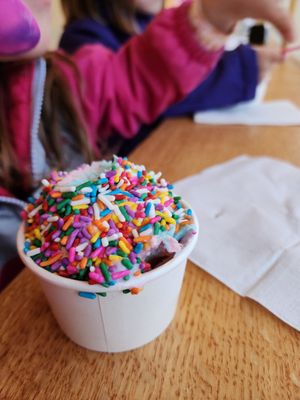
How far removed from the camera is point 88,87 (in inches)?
24.6

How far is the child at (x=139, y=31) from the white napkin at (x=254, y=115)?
2cm

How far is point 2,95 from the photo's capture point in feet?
1.79

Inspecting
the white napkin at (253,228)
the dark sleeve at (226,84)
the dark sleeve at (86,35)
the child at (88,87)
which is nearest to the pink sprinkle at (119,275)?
the white napkin at (253,228)

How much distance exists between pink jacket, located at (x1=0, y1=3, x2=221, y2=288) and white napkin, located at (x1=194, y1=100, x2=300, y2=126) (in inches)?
4.0

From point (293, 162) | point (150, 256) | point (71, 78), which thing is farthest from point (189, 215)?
point (71, 78)

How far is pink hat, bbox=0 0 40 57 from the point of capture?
388 mm

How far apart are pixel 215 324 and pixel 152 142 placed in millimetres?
396

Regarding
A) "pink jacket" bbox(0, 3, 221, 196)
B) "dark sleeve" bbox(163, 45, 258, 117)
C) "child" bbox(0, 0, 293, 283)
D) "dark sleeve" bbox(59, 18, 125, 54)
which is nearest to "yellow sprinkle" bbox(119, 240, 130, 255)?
"child" bbox(0, 0, 293, 283)

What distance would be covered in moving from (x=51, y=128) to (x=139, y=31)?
1.75 feet

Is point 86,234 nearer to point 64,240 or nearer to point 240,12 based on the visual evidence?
point 64,240

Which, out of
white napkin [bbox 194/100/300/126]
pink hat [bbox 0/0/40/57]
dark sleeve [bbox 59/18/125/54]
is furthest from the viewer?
dark sleeve [bbox 59/18/125/54]

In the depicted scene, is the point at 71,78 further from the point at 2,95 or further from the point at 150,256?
the point at 150,256

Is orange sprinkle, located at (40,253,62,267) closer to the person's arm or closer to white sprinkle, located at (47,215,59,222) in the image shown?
white sprinkle, located at (47,215,59,222)

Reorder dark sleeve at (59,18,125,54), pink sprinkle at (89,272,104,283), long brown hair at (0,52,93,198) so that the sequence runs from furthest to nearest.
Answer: dark sleeve at (59,18,125,54), long brown hair at (0,52,93,198), pink sprinkle at (89,272,104,283)
